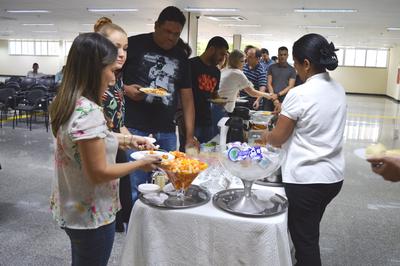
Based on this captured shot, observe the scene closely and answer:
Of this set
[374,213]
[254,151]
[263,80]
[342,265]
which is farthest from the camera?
[263,80]

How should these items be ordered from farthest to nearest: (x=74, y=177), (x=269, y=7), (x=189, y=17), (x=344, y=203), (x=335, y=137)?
(x=189, y=17) < (x=269, y=7) < (x=344, y=203) < (x=335, y=137) < (x=74, y=177)

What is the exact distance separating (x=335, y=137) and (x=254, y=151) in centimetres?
41

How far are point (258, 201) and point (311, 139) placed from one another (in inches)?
14.3

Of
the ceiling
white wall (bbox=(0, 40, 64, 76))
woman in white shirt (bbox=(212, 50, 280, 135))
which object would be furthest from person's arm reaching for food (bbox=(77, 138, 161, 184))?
white wall (bbox=(0, 40, 64, 76))

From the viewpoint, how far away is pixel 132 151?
7.13 feet

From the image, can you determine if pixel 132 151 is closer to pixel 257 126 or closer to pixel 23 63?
pixel 257 126

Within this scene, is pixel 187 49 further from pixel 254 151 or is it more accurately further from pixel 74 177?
pixel 74 177

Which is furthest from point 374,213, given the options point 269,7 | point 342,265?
point 269,7

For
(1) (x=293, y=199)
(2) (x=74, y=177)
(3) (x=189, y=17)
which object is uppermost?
(3) (x=189, y=17)

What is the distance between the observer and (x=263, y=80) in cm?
552

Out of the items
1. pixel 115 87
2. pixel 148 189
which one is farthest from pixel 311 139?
pixel 115 87

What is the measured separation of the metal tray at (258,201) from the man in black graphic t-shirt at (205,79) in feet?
4.96

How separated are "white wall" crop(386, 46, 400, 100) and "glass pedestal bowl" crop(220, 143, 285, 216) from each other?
17.2m

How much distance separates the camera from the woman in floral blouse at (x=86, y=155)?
1183 millimetres
